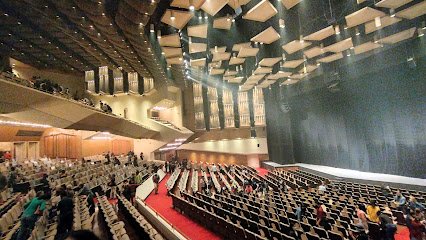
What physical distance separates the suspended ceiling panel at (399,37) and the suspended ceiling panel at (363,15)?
212 centimetres

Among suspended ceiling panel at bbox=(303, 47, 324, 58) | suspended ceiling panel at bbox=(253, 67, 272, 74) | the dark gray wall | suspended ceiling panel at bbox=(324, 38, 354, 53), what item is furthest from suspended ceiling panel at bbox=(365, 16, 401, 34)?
suspended ceiling panel at bbox=(253, 67, 272, 74)

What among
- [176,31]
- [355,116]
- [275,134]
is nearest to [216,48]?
[176,31]

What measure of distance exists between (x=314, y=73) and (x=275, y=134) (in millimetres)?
6120

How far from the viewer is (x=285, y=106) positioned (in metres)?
19.6

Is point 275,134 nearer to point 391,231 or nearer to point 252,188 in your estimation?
point 252,188

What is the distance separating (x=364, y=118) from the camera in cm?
1431

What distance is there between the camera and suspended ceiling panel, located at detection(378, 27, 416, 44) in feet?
33.1

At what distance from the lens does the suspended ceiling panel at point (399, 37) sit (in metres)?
10.1

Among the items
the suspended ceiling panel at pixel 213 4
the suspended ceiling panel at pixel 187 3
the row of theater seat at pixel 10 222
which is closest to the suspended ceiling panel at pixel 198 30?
the suspended ceiling panel at pixel 213 4

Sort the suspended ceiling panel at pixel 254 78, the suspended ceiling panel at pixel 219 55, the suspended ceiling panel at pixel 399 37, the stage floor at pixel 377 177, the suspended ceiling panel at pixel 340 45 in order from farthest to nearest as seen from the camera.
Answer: the suspended ceiling panel at pixel 254 78
the suspended ceiling panel at pixel 219 55
the stage floor at pixel 377 177
the suspended ceiling panel at pixel 340 45
the suspended ceiling panel at pixel 399 37

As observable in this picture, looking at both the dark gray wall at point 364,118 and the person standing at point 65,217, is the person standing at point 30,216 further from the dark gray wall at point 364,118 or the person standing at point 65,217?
the dark gray wall at point 364,118

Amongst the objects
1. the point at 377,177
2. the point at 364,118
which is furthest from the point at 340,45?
the point at 377,177

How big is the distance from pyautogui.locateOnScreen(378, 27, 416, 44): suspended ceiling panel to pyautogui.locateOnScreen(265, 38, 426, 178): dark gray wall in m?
0.63

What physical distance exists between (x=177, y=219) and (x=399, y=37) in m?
10.2
